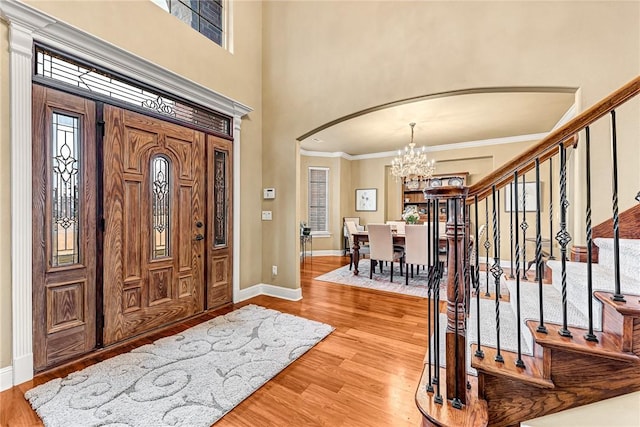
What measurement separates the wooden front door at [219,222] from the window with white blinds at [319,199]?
3.82 m

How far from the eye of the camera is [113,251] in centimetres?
229

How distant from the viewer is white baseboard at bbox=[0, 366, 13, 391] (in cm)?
174

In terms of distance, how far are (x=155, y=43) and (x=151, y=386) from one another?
2.98 meters

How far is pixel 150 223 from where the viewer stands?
2.56 meters

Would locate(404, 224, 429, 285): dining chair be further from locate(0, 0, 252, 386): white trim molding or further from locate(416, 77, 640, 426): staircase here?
locate(0, 0, 252, 386): white trim molding

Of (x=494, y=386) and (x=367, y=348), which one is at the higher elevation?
(x=494, y=386)

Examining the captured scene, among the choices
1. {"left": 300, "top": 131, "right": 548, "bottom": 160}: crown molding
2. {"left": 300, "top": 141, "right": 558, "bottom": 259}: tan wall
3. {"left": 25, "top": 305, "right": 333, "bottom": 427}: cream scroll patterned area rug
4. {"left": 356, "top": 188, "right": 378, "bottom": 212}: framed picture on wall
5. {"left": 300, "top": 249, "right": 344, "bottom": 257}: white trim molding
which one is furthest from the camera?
{"left": 356, "top": 188, "right": 378, "bottom": 212}: framed picture on wall

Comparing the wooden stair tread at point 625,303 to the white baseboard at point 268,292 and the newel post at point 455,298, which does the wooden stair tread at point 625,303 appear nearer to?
the newel post at point 455,298

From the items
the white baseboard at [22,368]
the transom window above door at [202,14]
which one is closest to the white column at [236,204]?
the transom window above door at [202,14]

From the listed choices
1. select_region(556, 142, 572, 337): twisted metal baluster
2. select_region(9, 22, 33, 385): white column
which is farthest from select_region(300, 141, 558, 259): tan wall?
select_region(9, 22, 33, 385): white column

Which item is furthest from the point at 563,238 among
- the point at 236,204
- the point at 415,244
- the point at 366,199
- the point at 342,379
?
the point at 366,199

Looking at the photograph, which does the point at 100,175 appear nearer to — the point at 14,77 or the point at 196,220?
the point at 14,77

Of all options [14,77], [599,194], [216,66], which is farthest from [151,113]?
[599,194]

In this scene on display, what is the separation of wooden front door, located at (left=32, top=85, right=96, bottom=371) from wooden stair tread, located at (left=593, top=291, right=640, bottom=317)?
130 inches
